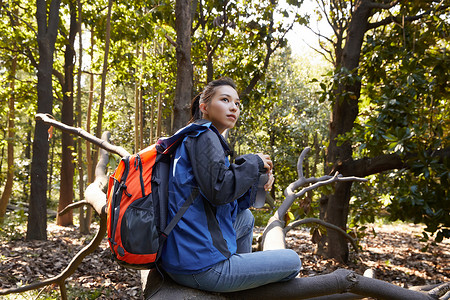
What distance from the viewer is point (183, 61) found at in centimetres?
439

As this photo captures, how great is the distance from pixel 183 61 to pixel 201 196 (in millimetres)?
3139

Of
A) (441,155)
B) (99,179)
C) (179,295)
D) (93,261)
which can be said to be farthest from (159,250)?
(93,261)

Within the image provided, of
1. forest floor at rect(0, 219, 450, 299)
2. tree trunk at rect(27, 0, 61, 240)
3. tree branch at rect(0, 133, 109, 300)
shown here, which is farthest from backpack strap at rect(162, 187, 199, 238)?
tree trunk at rect(27, 0, 61, 240)

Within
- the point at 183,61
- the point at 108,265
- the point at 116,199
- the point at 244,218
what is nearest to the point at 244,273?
the point at 244,218

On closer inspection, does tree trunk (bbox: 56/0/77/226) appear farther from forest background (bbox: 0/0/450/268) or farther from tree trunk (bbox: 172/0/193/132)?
tree trunk (bbox: 172/0/193/132)

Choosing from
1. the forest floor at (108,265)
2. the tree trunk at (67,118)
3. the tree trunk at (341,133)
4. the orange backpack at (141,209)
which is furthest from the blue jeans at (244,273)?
the tree trunk at (67,118)

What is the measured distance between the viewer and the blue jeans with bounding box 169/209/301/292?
1489 millimetres

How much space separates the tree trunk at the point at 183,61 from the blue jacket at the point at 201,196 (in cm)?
278

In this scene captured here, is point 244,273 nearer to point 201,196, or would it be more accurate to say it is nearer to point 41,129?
point 201,196

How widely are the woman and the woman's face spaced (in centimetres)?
30

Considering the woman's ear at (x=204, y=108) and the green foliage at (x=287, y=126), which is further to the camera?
the green foliage at (x=287, y=126)

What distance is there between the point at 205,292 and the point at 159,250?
277 millimetres

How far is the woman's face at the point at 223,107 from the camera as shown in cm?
188

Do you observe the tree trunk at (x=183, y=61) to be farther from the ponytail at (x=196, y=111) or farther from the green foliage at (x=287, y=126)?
the green foliage at (x=287, y=126)
